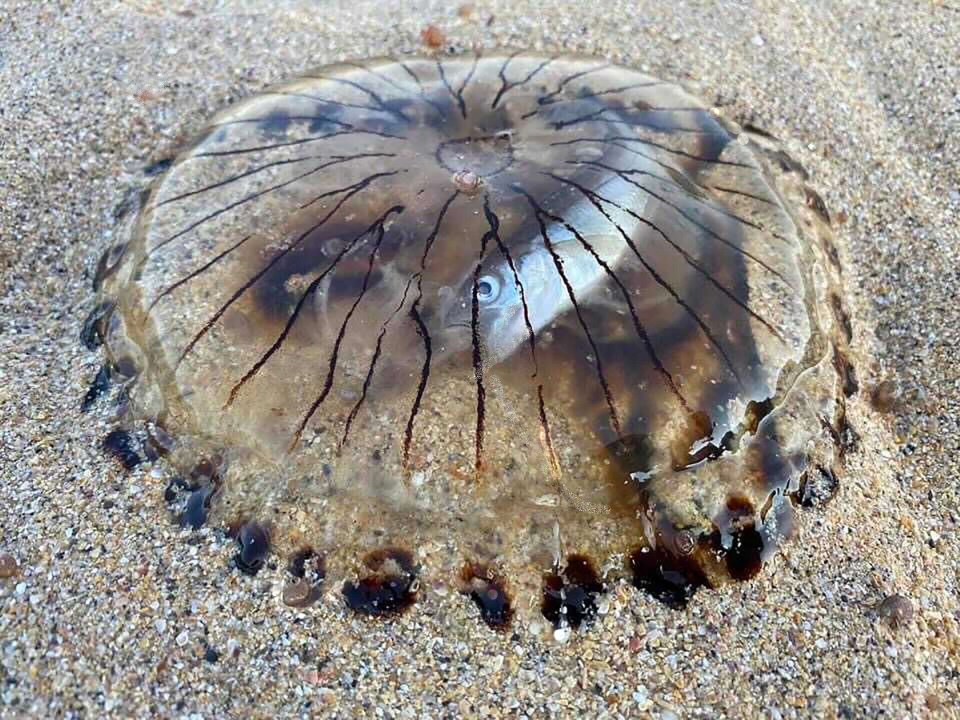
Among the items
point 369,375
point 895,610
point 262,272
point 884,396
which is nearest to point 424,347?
point 369,375

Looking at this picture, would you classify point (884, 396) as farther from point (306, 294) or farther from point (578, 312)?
point (306, 294)

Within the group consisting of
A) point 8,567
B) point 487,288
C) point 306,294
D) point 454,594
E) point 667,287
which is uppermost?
point 667,287

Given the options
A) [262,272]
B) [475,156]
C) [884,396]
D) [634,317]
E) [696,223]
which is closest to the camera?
[634,317]

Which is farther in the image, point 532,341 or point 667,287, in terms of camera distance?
point 667,287

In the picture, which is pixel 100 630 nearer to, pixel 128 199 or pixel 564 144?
pixel 128 199

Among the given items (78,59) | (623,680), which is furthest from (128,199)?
(623,680)

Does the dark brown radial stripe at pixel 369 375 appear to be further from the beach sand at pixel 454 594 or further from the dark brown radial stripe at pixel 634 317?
A: the dark brown radial stripe at pixel 634 317

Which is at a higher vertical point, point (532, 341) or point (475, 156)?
point (475, 156)
